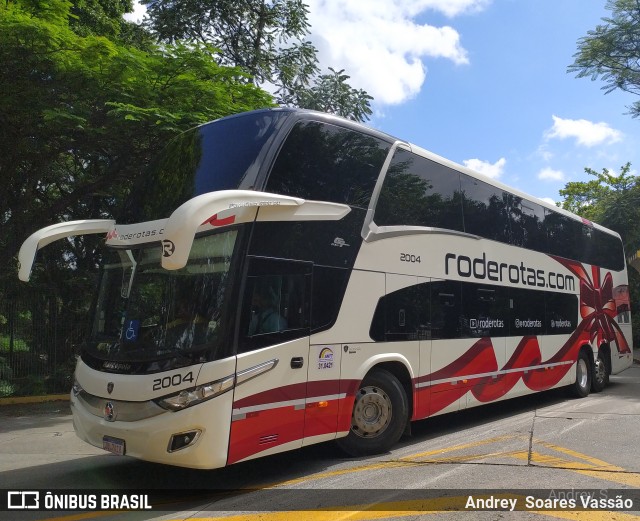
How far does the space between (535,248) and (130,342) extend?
8.10m

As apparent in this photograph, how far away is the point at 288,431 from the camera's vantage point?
5855 mm

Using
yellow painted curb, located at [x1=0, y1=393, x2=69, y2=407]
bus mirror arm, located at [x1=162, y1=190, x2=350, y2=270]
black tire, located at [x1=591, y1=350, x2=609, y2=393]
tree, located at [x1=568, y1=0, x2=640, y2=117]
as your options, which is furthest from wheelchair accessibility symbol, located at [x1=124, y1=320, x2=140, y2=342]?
tree, located at [x1=568, y1=0, x2=640, y2=117]

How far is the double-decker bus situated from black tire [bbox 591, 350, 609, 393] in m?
Result: 5.13

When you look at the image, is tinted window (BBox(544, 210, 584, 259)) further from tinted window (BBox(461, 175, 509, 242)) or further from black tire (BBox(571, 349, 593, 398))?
black tire (BBox(571, 349, 593, 398))

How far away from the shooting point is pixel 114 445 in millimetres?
5484

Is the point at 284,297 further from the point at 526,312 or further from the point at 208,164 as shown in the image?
the point at 526,312

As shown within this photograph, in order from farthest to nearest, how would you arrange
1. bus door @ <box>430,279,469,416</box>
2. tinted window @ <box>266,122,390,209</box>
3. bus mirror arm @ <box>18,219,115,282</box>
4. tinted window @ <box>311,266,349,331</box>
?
bus door @ <box>430,279,469,416</box> < tinted window @ <box>311,266,349,331</box> < tinted window @ <box>266,122,390,209</box> < bus mirror arm @ <box>18,219,115,282</box>

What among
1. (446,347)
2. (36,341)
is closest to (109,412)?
Result: (446,347)

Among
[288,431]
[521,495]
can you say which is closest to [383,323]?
[288,431]

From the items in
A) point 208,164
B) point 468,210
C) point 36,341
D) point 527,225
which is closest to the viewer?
point 208,164

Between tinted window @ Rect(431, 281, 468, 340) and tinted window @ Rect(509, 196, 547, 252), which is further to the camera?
tinted window @ Rect(509, 196, 547, 252)

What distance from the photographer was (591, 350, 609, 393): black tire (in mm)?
13344

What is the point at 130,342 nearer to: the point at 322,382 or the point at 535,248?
the point at 322,382

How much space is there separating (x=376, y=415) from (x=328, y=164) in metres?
3.19
